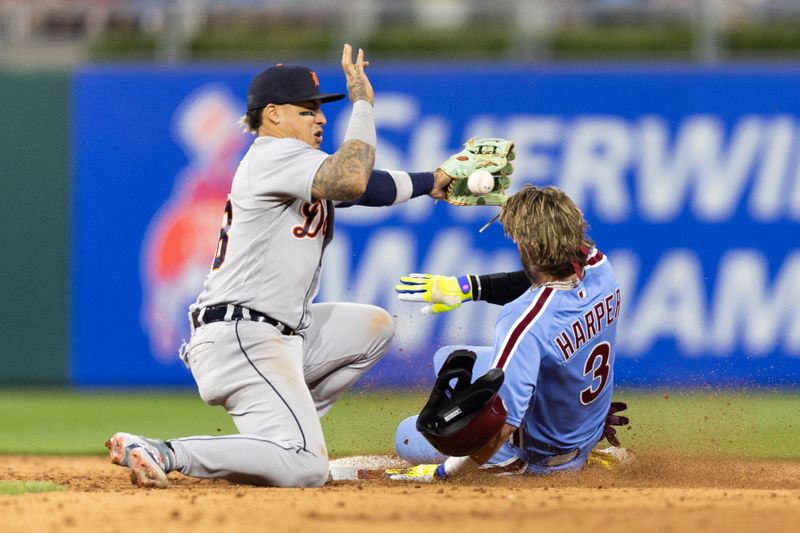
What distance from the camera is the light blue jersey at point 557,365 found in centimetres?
483

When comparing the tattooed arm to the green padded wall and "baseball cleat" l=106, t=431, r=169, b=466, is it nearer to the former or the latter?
"baseball cleat" l=106, t=431, r=169, b=466

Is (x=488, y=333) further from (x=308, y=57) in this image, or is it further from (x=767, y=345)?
(x=308, y=57)

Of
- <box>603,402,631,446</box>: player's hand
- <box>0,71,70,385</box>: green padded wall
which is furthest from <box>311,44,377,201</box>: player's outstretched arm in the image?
<box>0,71,70,385</box>: green padded wall

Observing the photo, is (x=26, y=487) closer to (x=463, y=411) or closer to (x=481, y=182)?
(x=463, y=411)

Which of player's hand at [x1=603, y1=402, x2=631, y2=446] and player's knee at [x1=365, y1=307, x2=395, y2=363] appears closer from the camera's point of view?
player's hand at [x1=603, y1=402, x2=631, y2=446]

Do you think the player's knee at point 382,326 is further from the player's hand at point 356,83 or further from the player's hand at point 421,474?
the player's hand at point 356,83

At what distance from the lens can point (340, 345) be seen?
18.9ft

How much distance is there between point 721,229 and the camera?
10.6 m

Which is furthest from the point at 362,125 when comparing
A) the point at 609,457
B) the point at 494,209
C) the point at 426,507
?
the point at 494,209

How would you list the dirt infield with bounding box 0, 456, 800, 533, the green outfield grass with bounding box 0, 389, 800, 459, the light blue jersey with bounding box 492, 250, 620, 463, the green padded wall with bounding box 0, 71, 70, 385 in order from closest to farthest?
the dirt infield with bounding box 0, 456, 800, 533 < the light blue jersey with bounding box 492, 250, 620, 463 < the green outfield grass with bounding box 0, 389, 800, 459 < the green padded wall with bounding box 0, 71, 70, 385

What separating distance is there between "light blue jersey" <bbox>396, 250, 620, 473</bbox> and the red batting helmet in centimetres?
9

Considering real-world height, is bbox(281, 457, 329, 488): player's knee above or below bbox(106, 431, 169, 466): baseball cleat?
below

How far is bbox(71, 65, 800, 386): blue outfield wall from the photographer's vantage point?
1047 centimetres

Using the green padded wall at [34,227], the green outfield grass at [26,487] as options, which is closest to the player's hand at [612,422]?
the green outfield grass at [26,487]
